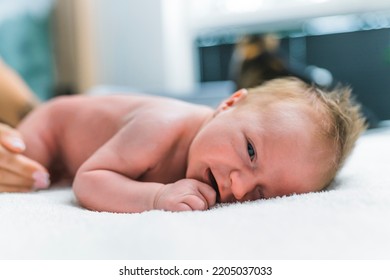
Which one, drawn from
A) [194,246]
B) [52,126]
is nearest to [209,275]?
[194,246]

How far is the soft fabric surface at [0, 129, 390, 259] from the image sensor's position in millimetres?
562

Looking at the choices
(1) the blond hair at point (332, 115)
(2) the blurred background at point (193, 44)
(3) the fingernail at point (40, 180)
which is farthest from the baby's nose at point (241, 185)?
(2) the blurred background at point (193, 44)

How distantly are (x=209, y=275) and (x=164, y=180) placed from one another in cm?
42

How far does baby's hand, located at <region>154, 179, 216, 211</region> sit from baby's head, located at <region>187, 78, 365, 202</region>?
29mm

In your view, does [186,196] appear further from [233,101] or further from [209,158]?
[233,101]

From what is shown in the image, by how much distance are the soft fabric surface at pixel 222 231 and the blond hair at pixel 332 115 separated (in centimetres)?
10

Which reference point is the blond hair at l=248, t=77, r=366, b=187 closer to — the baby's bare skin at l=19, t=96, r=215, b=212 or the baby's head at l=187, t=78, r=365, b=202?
the baby's head at l=187, t=78, r=365, b=202

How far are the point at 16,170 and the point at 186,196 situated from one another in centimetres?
39

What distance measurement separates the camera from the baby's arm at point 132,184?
30.0 inches

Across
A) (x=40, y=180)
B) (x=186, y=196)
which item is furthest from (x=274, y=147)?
(x=40, y=180)

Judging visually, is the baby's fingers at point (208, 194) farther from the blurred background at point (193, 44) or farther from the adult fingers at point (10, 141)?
the blurred background at point (193, 44)

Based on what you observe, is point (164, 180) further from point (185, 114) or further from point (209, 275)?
point (209, 275)

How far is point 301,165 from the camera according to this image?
2.58 ft

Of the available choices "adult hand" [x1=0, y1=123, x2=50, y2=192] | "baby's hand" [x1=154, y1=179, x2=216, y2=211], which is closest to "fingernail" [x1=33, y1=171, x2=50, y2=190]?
"adult hand" [x1=0, y1=123, x2=50, y2=192]
